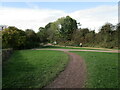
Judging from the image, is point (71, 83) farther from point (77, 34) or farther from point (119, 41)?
point (77, 34)

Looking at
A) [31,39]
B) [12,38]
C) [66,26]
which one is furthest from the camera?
[66,26]

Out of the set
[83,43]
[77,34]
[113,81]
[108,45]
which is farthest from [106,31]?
[113,81]

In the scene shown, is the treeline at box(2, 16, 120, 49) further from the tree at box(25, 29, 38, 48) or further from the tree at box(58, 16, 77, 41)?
the tree at box(58, 16, 77, 41)

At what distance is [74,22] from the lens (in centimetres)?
4009

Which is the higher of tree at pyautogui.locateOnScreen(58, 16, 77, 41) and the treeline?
tree at pyautogui.locateOnScreen(58, 16, 77, 41)

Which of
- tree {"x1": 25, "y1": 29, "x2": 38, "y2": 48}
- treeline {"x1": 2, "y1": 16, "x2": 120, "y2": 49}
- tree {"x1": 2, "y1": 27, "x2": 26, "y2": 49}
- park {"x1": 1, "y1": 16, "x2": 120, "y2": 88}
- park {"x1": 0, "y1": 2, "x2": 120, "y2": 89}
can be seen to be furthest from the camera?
tree {"x1": 25, "y1": 29, "x2": 38, "y2": 48}

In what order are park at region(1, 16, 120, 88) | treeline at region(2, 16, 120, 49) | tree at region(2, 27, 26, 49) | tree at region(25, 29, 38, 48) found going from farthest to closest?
tree at region(25, 29, 38, 48)
treeline at region(2, 16, 120, 49)
tree at region(2, 27, 26, 49)
park at region(1, 16, 120, 88)

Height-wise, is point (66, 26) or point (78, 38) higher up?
point (66, 26)

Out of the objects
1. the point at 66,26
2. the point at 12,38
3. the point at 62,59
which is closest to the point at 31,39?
the point at 12,38

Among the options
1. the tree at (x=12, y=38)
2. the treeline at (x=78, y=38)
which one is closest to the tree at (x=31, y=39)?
the treeline at (x=78, y=38)

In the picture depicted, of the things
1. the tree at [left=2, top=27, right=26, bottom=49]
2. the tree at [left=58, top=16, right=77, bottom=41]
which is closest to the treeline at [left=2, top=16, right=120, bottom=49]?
the tree at [left=2, top=27, right=26, bottom=49]

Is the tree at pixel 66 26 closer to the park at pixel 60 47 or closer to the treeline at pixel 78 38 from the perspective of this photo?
the park at pixel 60 47

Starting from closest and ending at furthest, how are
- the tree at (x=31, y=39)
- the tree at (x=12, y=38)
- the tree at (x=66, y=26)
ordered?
1. the tree at (x=12, y=38)
2. the tree at (x=31, y=39)
3. the tree at (x=66, y=26)

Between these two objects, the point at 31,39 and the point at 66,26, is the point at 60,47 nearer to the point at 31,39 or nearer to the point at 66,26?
the point at 31,39
